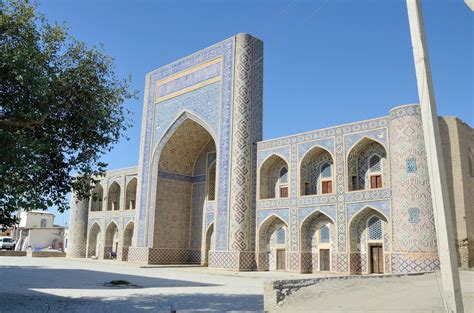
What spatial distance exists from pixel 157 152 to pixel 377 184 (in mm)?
10751

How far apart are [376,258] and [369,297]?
8561 mm

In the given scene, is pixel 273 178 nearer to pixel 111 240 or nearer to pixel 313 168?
pixel 313 168

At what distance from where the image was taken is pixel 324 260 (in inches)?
650

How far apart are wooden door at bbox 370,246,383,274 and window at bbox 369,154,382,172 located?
2.58 metres

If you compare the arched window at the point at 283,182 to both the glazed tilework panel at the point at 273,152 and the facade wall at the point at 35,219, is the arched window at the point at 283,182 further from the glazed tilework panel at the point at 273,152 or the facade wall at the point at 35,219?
the facade wall at the point at 35,219

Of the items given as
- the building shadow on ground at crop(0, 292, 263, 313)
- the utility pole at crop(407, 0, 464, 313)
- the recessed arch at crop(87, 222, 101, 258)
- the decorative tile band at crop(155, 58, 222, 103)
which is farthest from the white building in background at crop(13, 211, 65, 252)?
the utility pole at crop(407, 0, 464, 313)

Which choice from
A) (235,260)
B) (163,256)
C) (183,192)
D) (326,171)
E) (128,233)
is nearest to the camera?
(326,171)

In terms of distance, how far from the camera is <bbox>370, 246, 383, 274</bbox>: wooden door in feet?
50.0

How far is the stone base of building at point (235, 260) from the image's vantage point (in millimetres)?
17281

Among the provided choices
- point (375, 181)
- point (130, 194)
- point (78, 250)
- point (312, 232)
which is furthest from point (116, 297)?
point (78, 250)

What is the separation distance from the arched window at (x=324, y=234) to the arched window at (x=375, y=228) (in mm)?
1614

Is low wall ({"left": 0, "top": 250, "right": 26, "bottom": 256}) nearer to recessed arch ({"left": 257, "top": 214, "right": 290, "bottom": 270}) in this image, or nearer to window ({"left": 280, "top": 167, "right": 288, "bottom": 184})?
recessed arch ({"left": 257, "top": 214, "right": 290, "bottom": 270})

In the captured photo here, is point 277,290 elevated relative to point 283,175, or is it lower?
lower

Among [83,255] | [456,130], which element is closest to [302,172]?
[456,130]
